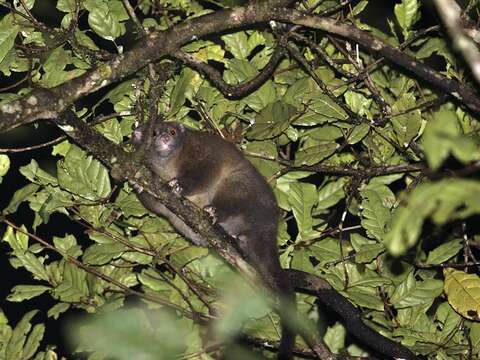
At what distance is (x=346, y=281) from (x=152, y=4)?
252cm

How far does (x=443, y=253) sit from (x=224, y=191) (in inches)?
74.7

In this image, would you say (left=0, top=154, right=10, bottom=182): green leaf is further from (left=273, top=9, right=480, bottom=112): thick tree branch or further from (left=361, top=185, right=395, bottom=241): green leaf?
(left=361, top=185, right=395, bottom=241): green leaf

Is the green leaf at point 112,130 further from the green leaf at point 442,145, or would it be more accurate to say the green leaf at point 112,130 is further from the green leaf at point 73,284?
the green leaf at point 442,145

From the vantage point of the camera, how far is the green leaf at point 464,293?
163 inches

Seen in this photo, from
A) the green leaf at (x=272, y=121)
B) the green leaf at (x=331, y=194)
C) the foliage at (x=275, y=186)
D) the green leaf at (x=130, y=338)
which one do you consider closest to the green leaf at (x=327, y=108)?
the foliage at (x=275, y=186)

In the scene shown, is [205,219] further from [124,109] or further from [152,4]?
[152,4]

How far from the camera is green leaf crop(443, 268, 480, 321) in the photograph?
4.13m

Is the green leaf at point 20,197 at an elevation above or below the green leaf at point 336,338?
above

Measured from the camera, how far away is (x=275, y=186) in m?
4.91

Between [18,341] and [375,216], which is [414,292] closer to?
[375,216]

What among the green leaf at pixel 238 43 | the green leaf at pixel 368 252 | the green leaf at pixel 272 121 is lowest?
the green leaf at pixel 368 252

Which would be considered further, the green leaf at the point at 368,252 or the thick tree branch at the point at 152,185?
the green leaf at the point at 368,252

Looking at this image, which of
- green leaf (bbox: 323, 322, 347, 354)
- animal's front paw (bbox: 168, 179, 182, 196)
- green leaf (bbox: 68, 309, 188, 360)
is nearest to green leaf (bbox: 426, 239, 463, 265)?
green leaf (bbox: 323, 322, 347, 354)

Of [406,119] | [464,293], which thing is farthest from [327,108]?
[464,293]
